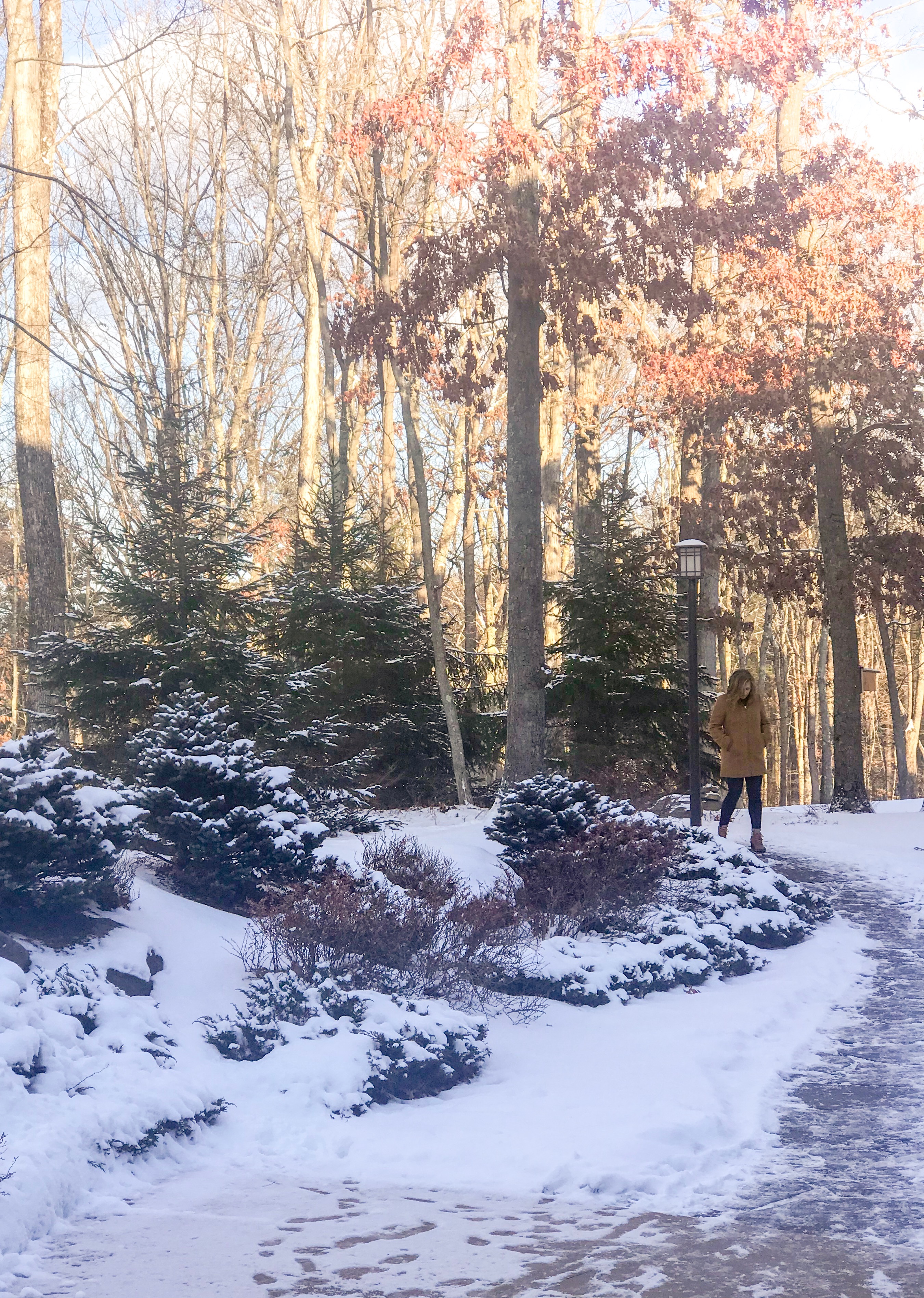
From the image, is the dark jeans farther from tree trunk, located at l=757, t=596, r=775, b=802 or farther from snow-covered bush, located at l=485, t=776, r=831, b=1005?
tree trunk, located at l=757, t=596, r=775, b=802

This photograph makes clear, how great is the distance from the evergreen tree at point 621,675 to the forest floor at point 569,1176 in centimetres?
873

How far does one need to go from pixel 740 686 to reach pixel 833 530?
6.19 m

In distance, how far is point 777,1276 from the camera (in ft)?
12.7

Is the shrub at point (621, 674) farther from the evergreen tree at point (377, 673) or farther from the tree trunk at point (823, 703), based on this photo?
the tree trunk at point (823, 703)

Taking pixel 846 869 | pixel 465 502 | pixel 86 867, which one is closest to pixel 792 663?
pixel 465 502

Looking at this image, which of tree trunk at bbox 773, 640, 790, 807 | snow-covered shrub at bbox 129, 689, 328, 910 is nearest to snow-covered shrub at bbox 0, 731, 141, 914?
snow-covered shrub at bbox 129, 689, 328, 910

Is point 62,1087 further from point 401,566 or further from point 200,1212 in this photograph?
point 401,566

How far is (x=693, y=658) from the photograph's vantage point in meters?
13.6

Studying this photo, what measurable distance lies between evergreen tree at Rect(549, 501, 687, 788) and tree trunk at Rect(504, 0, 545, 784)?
243 cm

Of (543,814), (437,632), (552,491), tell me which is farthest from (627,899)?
(552,491)

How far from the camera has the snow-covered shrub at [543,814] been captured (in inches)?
410

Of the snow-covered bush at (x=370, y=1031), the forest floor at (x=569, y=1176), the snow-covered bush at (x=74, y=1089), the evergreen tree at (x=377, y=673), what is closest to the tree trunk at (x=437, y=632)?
the evergreen tree at (x=377, y=673)

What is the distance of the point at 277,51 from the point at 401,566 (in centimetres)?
1109

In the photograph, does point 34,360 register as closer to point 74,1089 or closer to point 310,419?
point 310,419
